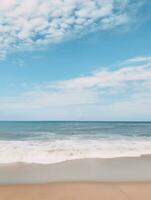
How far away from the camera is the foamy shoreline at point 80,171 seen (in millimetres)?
6227

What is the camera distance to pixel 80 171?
7.01 meters

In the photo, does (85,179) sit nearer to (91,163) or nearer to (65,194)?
(65,194)

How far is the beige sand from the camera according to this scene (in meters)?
4.75

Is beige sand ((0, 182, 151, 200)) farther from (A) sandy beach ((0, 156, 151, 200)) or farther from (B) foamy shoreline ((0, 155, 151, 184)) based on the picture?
(B) foamy shoreline ((0, 155, 151, 184))

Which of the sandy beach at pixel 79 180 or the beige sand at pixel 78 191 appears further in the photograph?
the sandy beach at pixel 79 180

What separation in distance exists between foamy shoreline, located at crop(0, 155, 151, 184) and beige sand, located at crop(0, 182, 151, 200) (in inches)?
23.6

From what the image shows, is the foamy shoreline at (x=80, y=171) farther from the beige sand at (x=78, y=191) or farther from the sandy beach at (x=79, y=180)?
the beige sand at (x=78, y=191)

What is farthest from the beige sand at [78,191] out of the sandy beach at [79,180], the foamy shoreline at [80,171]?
the foamy shoreline at [80,171]

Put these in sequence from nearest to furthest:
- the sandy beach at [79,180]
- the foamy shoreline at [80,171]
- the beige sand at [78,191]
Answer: the beige sand at [78,191] < the sandy beach at [79,180] < the foamy shoreline at [80,171]

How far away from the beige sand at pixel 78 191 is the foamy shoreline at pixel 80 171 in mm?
599

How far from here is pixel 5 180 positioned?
6.06 m

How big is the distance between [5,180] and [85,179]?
198 centimetres

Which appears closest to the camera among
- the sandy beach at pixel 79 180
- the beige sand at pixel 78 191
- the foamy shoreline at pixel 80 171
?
the beige sand at pixel 78 191

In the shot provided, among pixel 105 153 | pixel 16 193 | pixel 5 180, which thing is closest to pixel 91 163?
pixel 105 153
